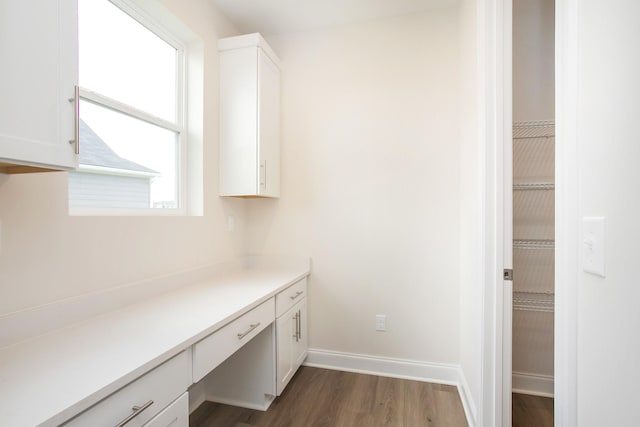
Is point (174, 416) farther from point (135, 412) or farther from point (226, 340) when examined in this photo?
point (226, 340)

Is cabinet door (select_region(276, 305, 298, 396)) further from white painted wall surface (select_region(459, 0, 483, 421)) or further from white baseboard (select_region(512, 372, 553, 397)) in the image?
white baseboard (select_region(512, 372, 553, 397))

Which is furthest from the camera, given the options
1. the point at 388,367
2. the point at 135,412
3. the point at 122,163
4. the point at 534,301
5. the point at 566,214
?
the point at 388,367

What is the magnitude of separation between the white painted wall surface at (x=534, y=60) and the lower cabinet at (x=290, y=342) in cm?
205

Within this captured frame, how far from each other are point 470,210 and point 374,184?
759 millimetres

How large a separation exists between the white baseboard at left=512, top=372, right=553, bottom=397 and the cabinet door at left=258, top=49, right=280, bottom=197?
2.18 metres

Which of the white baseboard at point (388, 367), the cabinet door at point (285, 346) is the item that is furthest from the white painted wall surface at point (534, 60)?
the cabinet door at point (285, 346)

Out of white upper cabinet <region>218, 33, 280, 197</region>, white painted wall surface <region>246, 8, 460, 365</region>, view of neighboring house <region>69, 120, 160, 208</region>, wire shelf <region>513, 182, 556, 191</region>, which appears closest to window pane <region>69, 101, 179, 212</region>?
view of neighboring house <region>69, 120, 160, 208</region>

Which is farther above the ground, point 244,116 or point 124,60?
point 124,60

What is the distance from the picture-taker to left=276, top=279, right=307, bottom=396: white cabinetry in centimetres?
190

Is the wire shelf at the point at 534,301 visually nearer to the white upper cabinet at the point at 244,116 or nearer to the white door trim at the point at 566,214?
the white door trim at the point at 566,214

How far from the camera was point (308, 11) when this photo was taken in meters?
2.24

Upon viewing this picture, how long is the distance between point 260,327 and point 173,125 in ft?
4.55

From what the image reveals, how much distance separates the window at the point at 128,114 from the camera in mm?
1434

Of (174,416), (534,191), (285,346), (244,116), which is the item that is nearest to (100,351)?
(174,416)
